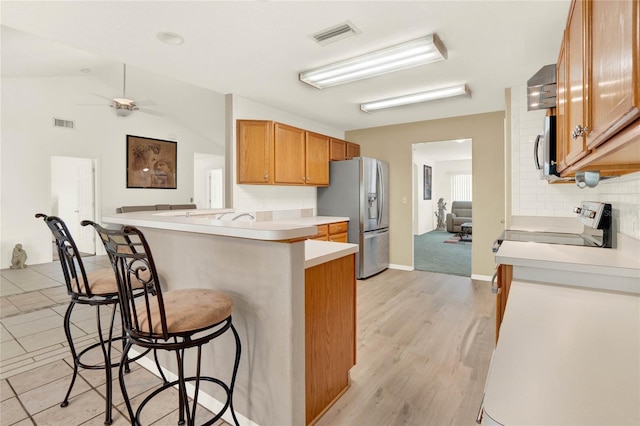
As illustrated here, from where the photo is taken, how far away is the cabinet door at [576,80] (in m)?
1.10

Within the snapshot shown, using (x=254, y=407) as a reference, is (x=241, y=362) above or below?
above

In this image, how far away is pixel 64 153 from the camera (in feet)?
19.3

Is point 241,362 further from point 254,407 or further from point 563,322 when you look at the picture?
point 563,322

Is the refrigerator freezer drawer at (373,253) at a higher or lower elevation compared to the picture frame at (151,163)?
lower

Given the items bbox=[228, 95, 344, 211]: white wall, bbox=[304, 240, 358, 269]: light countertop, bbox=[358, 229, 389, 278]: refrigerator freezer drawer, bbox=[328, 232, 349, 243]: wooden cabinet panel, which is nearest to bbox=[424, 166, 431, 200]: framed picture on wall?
bbox=[358, 229, 389, 278]: refrigerator freezer drawer

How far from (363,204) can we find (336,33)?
2660mm

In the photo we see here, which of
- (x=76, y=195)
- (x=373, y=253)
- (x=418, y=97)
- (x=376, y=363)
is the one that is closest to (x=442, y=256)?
(x=373, y=253)

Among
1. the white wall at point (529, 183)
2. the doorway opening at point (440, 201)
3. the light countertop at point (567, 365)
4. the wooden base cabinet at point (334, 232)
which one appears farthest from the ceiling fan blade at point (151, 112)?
the light countertop at point (567, 365)

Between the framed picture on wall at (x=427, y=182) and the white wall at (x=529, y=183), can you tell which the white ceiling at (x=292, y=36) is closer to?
the white wall at (x=529, y=183)

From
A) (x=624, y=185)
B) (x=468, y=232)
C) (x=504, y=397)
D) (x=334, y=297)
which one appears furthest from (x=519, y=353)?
(x=468, y=232)

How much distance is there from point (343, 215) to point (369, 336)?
2354 mm

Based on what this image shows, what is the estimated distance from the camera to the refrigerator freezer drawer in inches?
178

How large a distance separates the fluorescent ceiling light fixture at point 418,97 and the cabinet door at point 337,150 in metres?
0.94

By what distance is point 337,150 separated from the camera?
16.6 ft
